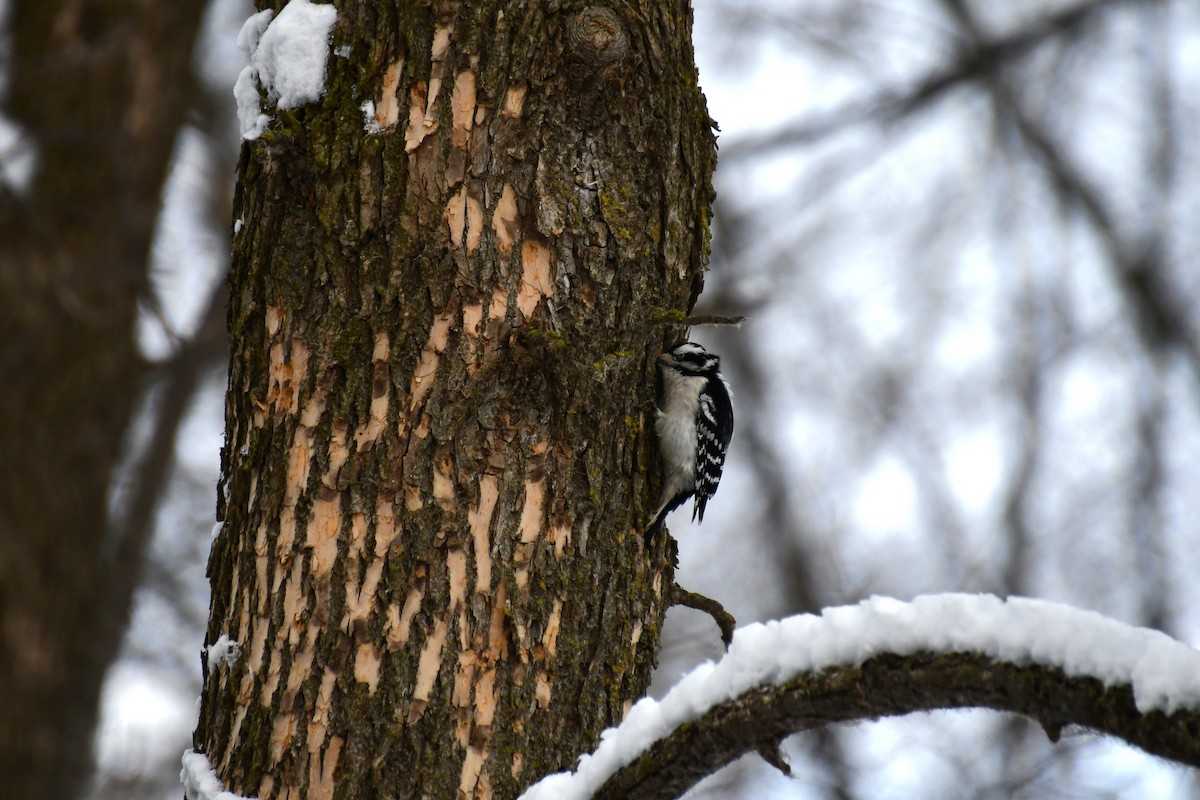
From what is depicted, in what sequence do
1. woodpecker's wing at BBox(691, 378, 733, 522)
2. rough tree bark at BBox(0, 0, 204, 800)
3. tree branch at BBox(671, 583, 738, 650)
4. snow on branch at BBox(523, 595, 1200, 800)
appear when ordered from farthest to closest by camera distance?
rough tree bark at BBox(0, 0, 204, 800) < woodpecker's wing at BBox(691, 378, 733, 522) < tree branch at BBox(671, 583, 738, 650) < snow on branch at BBox(523, 595, 1200, 800)

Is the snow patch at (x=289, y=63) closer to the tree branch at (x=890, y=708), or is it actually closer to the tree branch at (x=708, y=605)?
the tree branch at (x=708, y=605)

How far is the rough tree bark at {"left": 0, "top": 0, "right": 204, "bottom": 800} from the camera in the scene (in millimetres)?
5215

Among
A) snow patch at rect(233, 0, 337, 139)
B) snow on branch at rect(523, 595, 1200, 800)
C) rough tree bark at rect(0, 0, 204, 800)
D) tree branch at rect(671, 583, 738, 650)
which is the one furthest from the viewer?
rough tree bark at rect(0, 0, 204, 800)

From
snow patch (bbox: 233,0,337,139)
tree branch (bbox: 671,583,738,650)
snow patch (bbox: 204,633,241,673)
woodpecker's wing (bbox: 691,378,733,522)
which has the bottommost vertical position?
snow patch (bbox: 204,633,241,673)

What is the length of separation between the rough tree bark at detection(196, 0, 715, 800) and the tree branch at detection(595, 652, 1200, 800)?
550 millimetres

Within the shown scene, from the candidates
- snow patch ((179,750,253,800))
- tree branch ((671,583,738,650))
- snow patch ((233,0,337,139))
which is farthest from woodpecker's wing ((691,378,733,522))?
snow patch ((179,750,253,800))

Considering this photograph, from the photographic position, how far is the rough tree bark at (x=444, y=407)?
7.64ft

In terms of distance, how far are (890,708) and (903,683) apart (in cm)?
6

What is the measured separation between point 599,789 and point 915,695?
1.93 ft

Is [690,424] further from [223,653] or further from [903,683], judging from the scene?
[903,683]

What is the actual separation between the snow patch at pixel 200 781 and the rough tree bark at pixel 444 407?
0.03 m

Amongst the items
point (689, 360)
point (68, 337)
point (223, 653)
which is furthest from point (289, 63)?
point (68, 337)

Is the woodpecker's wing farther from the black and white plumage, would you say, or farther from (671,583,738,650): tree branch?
(671,583,738,650): tree branch

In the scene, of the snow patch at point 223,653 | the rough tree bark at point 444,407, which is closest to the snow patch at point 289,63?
the rough tree bark at point 444,407
